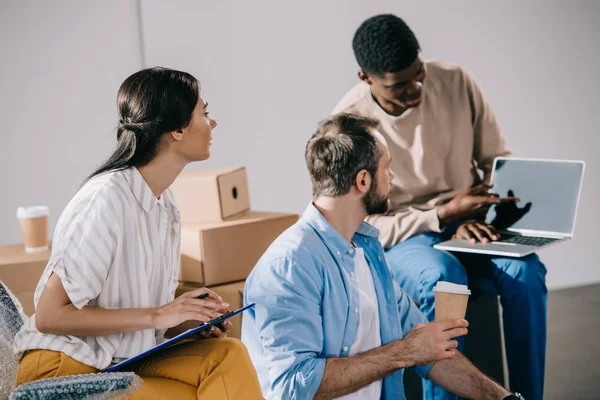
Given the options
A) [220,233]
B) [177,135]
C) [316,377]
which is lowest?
[316,377]

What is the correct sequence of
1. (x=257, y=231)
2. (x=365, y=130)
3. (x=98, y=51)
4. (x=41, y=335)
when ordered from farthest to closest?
(x=98, y=51), (x=257, y=231), (x=365, y=130), (x=41, y=335)

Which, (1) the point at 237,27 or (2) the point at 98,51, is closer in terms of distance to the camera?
(2) the point at 98,51

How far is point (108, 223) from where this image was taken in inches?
64.4

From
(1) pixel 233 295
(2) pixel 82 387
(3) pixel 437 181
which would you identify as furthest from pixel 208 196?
(2) pixel 82 387

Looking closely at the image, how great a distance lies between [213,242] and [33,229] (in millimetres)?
624

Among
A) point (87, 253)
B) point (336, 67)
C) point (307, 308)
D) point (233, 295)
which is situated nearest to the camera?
point (87, 253)

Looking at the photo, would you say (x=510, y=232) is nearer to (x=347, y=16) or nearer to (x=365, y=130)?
(x=365, y=130)

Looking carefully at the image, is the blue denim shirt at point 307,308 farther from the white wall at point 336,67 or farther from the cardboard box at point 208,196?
the white wall at point 336,67

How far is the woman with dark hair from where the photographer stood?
158 centimetres

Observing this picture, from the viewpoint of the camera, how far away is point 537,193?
279 centimetres

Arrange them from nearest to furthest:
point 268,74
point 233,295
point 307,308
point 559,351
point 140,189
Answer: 1. point 140,189
2. point 307,308
3. point 233,295
4. point 559,351
5. point 268,74

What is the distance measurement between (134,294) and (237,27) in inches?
84.5

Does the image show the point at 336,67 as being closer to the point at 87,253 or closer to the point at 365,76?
the point at 365,76

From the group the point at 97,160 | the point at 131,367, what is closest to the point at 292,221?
the point at 97,160
